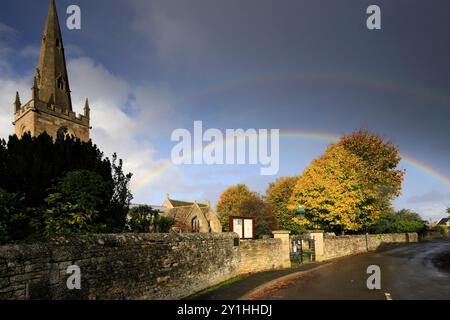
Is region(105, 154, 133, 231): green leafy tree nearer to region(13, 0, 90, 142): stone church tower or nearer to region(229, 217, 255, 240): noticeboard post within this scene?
region(229, 217, 255, 240): noticeboard post

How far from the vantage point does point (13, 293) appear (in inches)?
207

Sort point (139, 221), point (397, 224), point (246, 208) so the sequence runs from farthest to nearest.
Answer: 1. point (246, 208)
2. point (397, 224)
3. point (139, 221)

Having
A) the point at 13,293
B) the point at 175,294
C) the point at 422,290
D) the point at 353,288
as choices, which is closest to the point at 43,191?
the point at 175,294

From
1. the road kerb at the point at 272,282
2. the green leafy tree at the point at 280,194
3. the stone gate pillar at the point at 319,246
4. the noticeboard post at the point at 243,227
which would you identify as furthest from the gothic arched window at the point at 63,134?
the green leafy tree at the point at 280,194

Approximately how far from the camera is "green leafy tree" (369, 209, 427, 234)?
141 feet

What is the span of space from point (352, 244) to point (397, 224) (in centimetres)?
2257

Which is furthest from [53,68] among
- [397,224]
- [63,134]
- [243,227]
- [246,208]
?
[397,224]

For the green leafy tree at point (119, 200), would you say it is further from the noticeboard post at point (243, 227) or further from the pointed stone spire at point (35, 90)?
the pointed stone spire at point (35, 90)

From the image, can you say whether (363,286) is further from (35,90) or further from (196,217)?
(196,217)

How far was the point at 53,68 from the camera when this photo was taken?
130ft

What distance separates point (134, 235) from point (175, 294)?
2.60 metres

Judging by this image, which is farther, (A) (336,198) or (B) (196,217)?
(B) (196,217)

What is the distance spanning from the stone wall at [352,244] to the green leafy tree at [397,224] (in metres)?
2.70

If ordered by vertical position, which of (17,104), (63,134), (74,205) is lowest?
(74,205)
